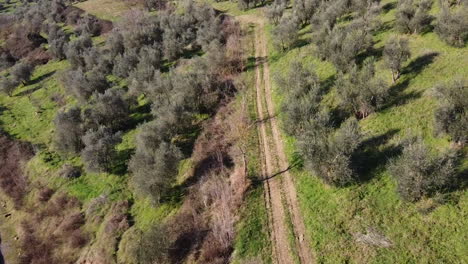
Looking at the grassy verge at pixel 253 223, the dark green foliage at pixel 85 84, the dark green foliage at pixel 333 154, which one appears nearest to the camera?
the grassy verge at pixel 253 223

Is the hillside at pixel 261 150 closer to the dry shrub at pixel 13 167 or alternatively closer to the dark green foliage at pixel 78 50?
the dry shrub at pixel 13 167

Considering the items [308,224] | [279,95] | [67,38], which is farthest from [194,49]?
[308,224]

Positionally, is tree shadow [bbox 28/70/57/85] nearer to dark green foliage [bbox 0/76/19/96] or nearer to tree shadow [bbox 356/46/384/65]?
dark green foliage [bbox 0/76/19/96]

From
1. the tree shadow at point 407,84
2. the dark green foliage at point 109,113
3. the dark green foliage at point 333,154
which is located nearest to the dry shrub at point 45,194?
the dark green foliage at point 109,113

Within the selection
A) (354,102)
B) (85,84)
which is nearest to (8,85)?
(85,84)

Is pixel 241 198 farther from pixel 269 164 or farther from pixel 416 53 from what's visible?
pixel 416 53

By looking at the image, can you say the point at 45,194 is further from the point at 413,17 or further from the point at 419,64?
the point at 413,17
